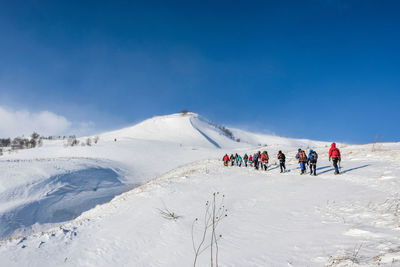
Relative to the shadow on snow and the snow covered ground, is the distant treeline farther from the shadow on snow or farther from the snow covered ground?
the snow covered ground

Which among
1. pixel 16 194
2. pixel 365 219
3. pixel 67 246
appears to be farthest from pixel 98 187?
pixel 365 219

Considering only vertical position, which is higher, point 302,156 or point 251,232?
point 302,156

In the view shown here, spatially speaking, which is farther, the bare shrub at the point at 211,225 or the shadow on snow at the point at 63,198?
the shadow on snow at the point at 63,198

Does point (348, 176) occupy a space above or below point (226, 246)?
above

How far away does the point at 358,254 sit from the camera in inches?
171

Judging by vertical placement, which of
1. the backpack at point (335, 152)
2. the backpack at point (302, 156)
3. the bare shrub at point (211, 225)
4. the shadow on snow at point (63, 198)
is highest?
the backpack at point (335, 152)

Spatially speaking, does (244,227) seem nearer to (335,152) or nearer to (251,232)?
(251,232)

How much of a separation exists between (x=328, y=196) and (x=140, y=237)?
8.15m

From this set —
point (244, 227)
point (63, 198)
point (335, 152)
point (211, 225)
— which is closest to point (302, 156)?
point (335, 152)

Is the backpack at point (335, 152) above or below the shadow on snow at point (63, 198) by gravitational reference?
above

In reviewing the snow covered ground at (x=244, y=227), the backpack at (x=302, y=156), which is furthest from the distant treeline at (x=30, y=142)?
the backpack at (x=302, y=156)

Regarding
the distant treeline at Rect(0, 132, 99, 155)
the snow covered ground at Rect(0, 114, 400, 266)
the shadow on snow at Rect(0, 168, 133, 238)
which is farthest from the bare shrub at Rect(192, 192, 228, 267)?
the distant treeline at Rect(0, 132, 99, 155)

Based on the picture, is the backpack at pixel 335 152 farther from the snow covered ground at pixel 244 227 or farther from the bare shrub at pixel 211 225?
the bare shrub at pixel 211 225

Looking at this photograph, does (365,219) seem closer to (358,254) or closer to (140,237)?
(358,254)
